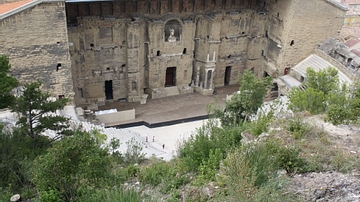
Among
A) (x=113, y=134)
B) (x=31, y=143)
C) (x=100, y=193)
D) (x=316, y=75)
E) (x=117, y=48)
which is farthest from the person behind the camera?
(x=117, y=48)

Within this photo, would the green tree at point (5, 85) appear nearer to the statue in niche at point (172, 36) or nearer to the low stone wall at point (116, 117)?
the low stone wall at point (116, 117)

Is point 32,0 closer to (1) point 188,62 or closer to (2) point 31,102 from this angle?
(2) point 31,102

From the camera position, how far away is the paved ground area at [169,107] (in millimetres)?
29406

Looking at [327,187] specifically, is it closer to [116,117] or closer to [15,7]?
[15,7]

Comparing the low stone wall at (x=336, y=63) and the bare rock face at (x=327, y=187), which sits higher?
the bare rock face at (x=327, y=187)

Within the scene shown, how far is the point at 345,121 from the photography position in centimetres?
1395

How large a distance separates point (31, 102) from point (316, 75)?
16192 millimetres

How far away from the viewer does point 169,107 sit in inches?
1223

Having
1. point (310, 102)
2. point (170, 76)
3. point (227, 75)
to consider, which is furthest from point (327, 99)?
point (227, 75)

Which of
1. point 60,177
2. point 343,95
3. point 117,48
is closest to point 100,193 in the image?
point 60,177

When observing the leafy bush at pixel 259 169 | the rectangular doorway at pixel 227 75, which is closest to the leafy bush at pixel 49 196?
the leafy bush at pixel 259 169

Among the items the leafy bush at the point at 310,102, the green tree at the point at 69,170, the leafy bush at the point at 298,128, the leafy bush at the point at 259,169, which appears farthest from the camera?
the leafy bush at the point at 310,102

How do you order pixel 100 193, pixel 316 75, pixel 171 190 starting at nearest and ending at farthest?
pixel 100 193, pixel 171 190, pixel 316 75

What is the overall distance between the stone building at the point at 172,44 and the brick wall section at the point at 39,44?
75 mm
